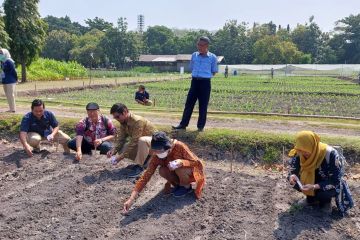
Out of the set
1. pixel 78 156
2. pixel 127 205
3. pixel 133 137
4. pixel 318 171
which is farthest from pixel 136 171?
pixel 318 171

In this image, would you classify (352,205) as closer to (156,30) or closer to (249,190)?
(249,190)

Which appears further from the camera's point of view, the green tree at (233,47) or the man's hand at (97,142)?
the green tree at (233,47)

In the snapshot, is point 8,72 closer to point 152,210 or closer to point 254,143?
point 254,143

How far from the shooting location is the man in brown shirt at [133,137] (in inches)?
230

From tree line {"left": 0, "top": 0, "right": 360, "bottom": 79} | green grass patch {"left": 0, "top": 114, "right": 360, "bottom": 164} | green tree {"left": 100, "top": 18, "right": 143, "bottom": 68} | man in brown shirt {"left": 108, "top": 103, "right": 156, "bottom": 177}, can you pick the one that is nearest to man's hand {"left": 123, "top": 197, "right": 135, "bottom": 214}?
man in brown shirt {"left": 108, "top": 103, "right": 156, "bottom": 177}

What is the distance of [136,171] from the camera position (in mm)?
6145

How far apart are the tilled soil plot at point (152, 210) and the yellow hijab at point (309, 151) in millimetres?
475

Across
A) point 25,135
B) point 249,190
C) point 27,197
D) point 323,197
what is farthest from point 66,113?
point 323,197

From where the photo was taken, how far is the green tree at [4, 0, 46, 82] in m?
23.9

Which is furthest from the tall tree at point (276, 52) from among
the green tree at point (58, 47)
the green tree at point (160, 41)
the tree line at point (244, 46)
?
the green tree at point (58, 47)

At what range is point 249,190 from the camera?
5.54m

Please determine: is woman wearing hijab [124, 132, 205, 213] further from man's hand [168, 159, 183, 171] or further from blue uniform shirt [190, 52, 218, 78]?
blue uniform shirt [190, 52, 218, 78]

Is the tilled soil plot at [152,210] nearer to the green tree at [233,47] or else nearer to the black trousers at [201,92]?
the black trousers at [201,92]

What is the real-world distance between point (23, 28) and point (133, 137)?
20.9 meters
